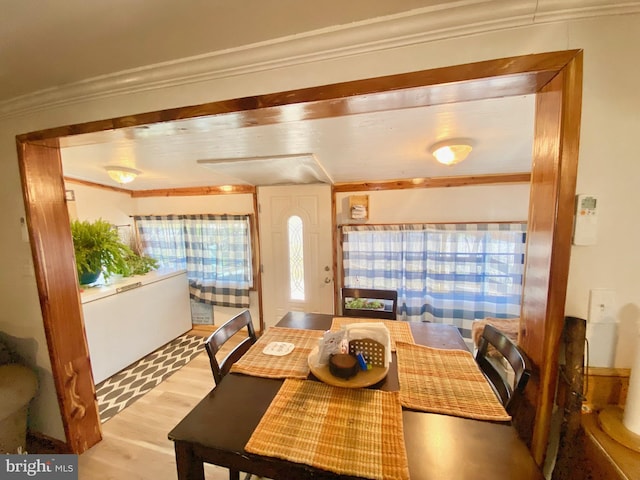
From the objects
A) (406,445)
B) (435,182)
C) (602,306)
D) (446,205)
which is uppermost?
(435,182)

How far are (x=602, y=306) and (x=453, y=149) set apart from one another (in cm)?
117

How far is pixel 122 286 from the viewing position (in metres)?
2.56

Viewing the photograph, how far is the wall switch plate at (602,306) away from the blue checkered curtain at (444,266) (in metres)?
1.82

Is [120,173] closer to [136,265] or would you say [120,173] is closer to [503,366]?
[136,265]

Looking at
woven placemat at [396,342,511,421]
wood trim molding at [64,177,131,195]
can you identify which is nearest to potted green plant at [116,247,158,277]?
wood trim molding at [64,177,131,195]

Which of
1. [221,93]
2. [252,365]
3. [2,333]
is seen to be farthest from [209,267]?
[221,93]

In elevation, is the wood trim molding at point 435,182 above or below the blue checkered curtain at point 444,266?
above

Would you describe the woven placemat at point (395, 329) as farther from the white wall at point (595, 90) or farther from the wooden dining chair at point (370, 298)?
the white wall at point (595, 90)

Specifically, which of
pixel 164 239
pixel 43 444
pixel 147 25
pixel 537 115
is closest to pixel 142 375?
pixel 43 444

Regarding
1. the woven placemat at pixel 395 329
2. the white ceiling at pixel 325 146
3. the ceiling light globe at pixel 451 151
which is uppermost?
the white ceiling at pixel 325 146

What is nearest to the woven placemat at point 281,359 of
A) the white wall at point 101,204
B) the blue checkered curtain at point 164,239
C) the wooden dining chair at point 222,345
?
the wooden dining chair at point 222,345

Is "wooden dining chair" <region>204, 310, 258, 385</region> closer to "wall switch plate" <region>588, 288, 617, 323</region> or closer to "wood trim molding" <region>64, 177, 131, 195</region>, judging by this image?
"wall switch plate" <region>588, 288, 617, 323</region>

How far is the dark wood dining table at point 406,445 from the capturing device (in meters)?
0.69

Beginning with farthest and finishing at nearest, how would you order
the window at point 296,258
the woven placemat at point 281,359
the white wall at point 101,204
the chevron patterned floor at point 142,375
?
the white wall at point 101,204
the window at point 296,258
the chevron patterned floor at point 142,375
the woven placemat at point 281,359
